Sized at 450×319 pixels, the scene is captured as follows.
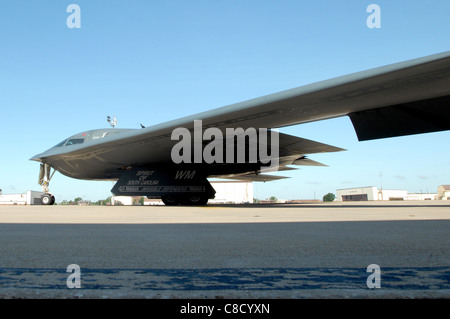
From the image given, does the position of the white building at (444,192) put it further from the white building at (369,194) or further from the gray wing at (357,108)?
the gray wing at (357,108)

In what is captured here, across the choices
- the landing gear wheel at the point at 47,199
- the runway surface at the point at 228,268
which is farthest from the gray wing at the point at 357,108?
the runway surface at the point at 228,268

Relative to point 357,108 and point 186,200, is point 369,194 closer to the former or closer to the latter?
point 186,200

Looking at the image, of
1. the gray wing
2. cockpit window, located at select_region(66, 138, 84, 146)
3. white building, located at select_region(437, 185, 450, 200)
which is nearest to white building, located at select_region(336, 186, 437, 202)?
white building, located at select_region(437, 185, 450, 200)

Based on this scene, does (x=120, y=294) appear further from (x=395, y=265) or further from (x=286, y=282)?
(x=395, y=265)

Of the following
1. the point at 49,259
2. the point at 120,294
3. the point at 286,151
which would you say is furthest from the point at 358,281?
the point at 286,151

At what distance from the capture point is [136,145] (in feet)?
50.2

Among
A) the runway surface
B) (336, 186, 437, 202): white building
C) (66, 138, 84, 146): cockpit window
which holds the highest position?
(66, 138, 84, 146): cockpit window

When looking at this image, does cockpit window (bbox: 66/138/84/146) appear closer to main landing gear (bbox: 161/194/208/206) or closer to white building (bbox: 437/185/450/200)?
main landing gear (bbox: 161/194/208/206)

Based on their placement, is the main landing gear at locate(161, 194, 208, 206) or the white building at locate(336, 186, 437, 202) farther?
the white building at locate(336, 186, 437, 202)

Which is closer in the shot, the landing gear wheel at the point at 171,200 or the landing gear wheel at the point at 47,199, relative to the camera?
the landing gear wheel at the point at 47,199

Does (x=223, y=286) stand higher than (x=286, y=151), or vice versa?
(x=286, y=151)

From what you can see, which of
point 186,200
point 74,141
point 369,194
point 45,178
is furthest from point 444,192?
point 45,178

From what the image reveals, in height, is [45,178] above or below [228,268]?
above

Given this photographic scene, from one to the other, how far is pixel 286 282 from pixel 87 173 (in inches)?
779
